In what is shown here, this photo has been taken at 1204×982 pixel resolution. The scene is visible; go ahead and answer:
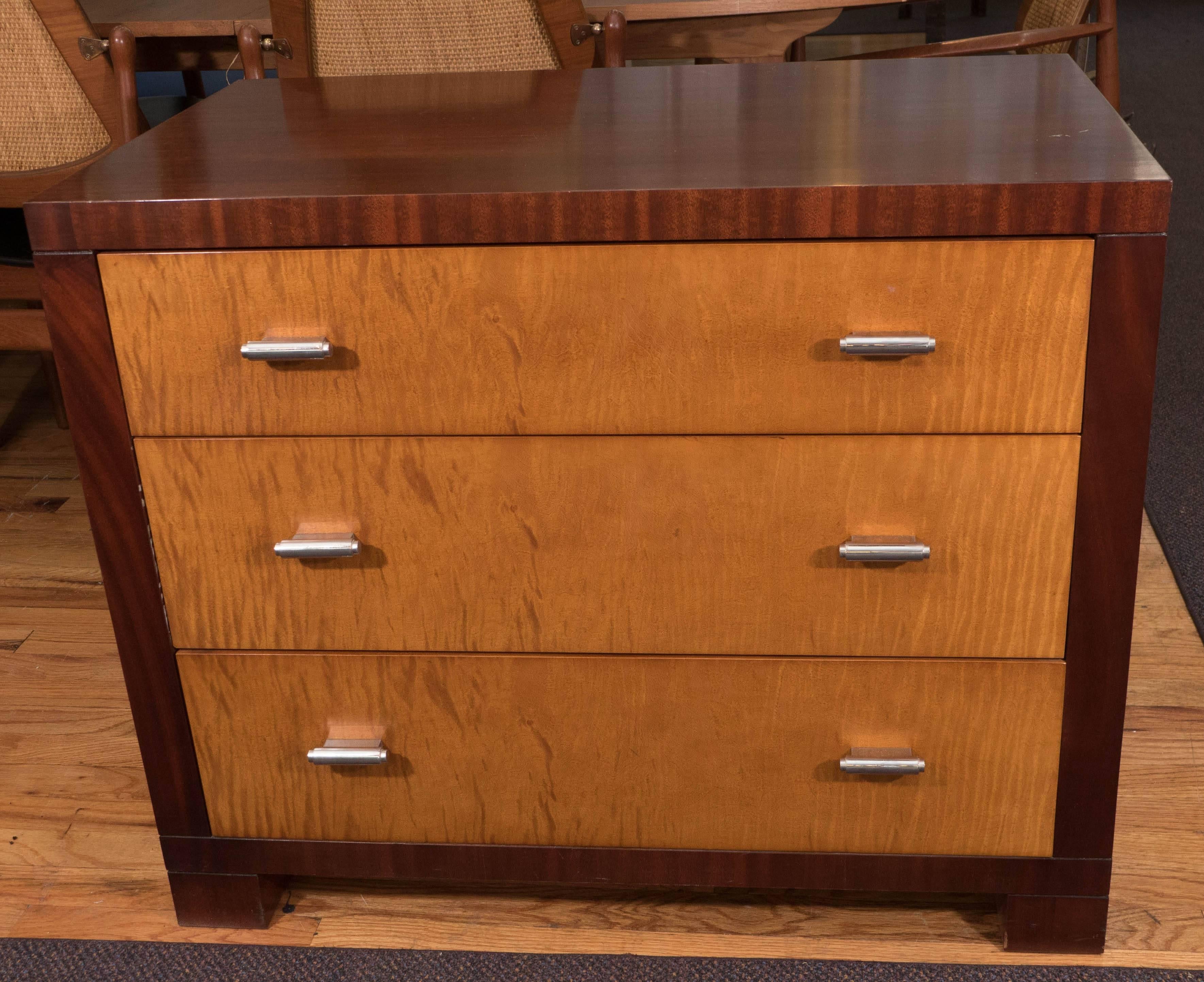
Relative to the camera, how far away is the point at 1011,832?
107cm

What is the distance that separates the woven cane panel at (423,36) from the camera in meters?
1.83

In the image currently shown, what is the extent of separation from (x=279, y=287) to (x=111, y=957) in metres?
0.65

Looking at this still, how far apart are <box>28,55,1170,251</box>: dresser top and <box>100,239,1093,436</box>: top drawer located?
0.02m

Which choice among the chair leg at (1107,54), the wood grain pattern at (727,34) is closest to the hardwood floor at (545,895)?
the chair leg at (1107,54)

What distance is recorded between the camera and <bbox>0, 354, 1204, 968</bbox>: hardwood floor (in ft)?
3.79

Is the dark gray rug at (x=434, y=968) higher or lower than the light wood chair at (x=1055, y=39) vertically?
lower

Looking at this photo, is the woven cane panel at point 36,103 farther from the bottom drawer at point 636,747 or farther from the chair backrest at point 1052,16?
the chair backrest at point 1052,16

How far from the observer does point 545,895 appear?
122 centimetres

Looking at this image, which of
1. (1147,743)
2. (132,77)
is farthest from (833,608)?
(132,77)

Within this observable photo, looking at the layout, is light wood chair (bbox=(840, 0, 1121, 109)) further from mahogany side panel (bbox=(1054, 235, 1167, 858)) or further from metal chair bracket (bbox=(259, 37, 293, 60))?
mahogany side panel (bbox=(1054, 235, 1167, 858))

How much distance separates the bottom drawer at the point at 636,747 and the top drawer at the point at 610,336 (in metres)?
0.21

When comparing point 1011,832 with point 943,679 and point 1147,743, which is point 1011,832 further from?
point 1147,743

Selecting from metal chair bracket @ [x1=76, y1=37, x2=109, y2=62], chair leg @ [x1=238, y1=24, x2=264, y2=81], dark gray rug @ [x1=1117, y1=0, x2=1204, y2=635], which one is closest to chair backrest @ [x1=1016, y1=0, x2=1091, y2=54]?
dark gray rug @ [x1=1117, y1=0, x2=1204, y2=635]

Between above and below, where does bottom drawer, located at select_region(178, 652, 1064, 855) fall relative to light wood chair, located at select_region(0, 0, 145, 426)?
→ below
